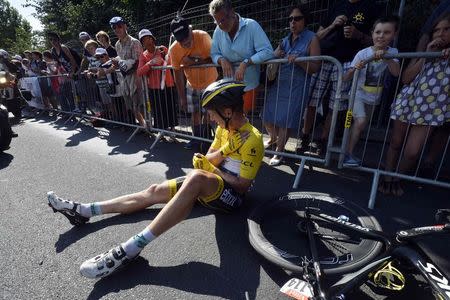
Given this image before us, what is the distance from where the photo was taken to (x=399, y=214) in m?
2.96

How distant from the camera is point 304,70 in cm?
395

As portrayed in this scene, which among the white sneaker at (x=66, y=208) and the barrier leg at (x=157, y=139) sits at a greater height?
the white sneaker at (x=66, y=208)

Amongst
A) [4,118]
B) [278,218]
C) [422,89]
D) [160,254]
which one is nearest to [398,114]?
[422,89]

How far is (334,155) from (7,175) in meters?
4.95

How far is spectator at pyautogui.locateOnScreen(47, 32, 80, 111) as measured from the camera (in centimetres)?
800

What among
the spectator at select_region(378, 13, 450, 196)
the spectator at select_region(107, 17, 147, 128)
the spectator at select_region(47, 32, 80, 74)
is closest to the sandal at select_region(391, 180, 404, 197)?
the spectator at select_region(378, 13, 450, 196)

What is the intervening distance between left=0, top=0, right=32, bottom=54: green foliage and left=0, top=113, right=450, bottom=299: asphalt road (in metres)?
45.6

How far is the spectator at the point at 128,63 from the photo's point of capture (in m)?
5.76

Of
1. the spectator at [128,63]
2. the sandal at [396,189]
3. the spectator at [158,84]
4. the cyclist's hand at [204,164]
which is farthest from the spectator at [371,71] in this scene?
the spectator at [128,63]

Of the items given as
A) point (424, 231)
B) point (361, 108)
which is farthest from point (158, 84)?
point (424, 231)

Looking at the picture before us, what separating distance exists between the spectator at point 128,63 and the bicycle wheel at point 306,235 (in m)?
4.00

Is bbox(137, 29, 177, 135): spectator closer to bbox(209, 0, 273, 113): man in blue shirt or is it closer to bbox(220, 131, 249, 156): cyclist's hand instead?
bbox(209, 0, 273, 113): man in blue shirt

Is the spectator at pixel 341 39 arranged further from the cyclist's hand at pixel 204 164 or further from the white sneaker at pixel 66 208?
Result: the white sneaker at pixel 66 208

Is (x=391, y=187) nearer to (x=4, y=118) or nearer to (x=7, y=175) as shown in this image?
(x=7, y=175)
